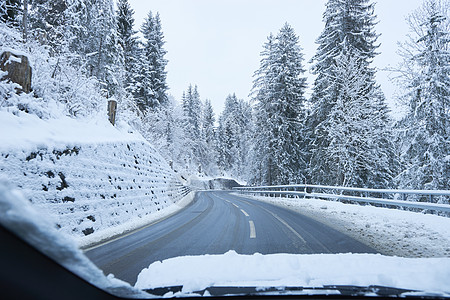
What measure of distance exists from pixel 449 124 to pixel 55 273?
16.4 meters

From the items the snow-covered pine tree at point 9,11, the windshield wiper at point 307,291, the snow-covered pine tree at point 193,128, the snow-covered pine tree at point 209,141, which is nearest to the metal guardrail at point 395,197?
the windshield wiper at point 307,291

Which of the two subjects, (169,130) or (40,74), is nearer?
(40,74)

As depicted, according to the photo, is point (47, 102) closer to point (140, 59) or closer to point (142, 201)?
point (142, 201)

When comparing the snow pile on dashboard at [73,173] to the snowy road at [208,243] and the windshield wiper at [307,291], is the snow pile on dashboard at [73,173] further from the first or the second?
the windshield wiper at [307,291]

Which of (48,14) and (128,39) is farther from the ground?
(128,39)

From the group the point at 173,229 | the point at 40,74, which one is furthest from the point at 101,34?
the point at 173,229

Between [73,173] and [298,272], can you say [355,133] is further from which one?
[73,173]

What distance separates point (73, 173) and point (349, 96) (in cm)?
1664

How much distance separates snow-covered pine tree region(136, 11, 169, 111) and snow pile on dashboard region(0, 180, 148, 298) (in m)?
29.4

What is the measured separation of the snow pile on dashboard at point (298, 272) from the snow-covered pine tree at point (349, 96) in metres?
13.7

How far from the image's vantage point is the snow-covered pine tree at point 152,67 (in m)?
29.3

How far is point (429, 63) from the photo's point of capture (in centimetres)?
1200

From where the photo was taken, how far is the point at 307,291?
2.09 metres

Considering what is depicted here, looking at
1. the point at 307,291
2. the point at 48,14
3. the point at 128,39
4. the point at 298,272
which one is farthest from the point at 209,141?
the point at 307,291
